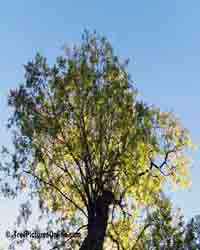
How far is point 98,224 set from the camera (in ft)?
76.6

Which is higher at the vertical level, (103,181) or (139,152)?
(139,152)

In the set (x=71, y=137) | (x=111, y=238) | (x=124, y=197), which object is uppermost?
(x=71, y=137)

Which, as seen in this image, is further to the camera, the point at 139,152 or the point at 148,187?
the point at 148,187

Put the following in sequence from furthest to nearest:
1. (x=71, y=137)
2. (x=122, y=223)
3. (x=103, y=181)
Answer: (x=122, y=223) → (x=71, y=137) → (x=103, y=181)

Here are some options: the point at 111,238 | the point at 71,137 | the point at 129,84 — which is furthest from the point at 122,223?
the point at 129,84

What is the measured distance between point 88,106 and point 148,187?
6.77 m

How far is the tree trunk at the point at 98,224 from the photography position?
22.7 meters

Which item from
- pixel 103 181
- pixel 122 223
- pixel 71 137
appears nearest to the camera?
pixel 103 181

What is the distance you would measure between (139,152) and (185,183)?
247 inches

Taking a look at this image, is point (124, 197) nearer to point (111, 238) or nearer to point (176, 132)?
point (111, 238)

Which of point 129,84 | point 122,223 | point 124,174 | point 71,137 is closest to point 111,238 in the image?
point 122,223

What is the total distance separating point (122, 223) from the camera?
27875 mm

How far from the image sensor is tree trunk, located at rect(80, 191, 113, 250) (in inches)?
892

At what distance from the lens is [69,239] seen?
1005 inches
